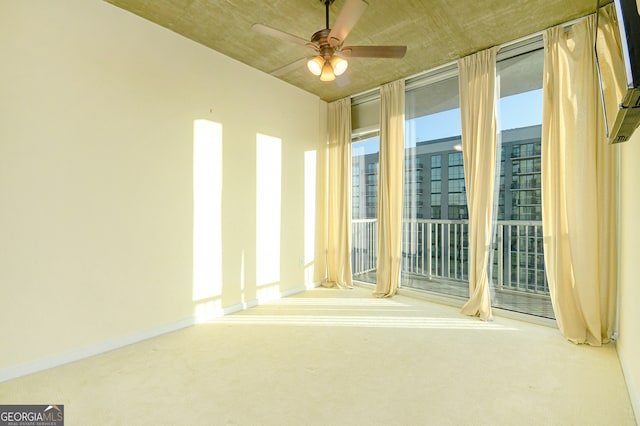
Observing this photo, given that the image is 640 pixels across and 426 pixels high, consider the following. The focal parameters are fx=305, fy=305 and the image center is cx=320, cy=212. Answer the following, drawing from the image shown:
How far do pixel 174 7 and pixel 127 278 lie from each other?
7.85 ft

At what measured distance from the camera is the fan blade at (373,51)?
2.39 metres

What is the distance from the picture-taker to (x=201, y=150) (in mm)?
3238

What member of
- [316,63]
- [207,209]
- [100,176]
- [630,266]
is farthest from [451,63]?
[100,176]

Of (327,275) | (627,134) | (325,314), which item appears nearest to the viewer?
(627,134)

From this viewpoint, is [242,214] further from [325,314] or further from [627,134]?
[627,134]

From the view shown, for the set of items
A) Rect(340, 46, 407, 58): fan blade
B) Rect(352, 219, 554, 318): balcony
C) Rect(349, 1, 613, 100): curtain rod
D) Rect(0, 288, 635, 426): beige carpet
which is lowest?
Rect(0, 288, 635, 426): beige carpet

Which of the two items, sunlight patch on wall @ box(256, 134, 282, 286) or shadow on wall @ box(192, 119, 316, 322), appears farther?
sunlight patch on wall @ box(256, 134, 282, 286)

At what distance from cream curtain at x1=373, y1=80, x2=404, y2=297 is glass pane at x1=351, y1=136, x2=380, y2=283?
0.29m

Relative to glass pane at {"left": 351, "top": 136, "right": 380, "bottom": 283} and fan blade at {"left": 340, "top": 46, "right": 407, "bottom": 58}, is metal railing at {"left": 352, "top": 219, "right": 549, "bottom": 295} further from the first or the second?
fan blade at {"left": 340, "top": 46, "right": 407, "bottom": 58}

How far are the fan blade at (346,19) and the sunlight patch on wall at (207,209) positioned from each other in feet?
5.56

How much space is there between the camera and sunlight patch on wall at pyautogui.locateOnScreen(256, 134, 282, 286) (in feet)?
12.6

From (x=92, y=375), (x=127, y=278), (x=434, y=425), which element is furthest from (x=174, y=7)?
(x=434, y=425)

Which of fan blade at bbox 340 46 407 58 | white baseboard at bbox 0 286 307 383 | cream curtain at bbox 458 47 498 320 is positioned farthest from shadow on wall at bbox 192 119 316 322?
cream curtain at bbox 458 47 498 320

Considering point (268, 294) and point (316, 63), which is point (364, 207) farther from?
point (316, 63)
